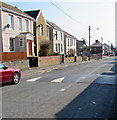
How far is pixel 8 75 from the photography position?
35.2 feet

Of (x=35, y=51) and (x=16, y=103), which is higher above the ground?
(x=35, y=51)

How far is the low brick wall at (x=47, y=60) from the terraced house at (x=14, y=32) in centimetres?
277

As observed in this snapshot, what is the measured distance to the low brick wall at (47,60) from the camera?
83.4ft

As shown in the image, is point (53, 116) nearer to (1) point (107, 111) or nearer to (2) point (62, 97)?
(1) point (107, 111)

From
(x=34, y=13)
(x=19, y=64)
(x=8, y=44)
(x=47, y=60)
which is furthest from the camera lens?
(x=34, y=13)

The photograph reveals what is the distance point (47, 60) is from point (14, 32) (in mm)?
6024

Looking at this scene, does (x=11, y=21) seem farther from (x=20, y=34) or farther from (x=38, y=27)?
(x=38, y=27)

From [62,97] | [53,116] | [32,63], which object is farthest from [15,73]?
[32,63]

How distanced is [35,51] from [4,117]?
91.4 feet

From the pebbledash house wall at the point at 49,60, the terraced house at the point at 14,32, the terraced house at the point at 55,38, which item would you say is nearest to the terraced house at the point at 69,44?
the terraced house at the point at 55,38

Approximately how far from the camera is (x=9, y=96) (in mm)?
7957

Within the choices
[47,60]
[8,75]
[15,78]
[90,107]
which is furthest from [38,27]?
[90,107]

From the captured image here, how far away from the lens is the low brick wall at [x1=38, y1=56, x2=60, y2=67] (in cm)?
2542

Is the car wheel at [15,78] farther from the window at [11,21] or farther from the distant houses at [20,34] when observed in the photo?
the window at [11,21]
